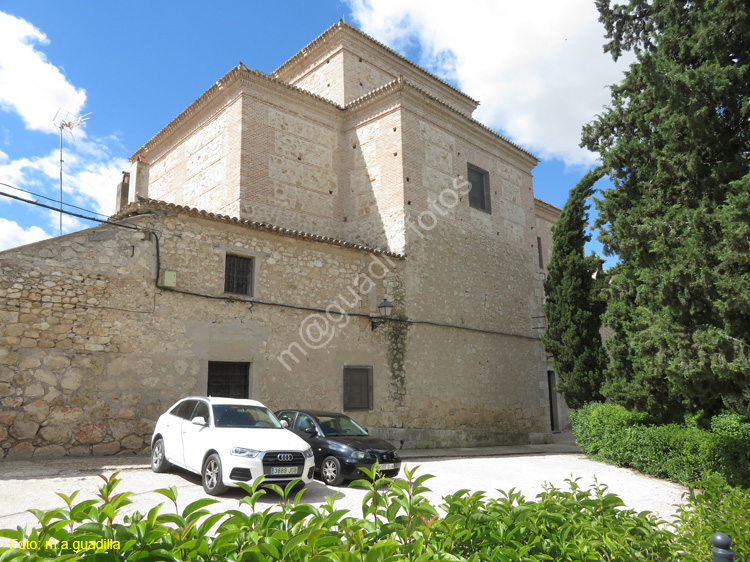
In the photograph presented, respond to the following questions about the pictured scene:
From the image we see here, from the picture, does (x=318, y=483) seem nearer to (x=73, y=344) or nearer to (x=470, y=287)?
(x=73, y=344)

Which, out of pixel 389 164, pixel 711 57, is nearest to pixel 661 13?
pixel 711 57

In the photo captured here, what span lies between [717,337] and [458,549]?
659 centimetres

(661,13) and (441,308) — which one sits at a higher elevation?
(661,13)

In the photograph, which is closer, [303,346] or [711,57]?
[711,57]

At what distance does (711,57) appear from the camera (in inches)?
322

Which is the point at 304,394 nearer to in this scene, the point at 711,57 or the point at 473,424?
the point at 473,424

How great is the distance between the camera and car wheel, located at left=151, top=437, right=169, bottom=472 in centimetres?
798

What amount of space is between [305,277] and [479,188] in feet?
26.5

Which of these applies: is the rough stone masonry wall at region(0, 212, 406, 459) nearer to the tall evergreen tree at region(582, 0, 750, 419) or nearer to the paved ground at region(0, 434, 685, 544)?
the paved ground at region(0, 434, 685, 544)

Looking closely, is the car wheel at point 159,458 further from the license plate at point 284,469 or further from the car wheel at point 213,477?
the license plate at point 284,469

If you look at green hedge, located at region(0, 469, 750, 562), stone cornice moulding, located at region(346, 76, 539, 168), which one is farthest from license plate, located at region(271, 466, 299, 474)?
stone cornice moulding, located at region(346, 76, 539, 168)

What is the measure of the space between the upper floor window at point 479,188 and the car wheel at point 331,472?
1118 cm

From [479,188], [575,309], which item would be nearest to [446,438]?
[575,309]

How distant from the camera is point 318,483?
320 inches
